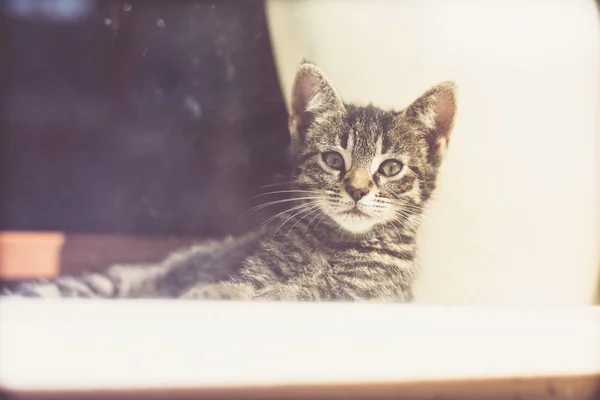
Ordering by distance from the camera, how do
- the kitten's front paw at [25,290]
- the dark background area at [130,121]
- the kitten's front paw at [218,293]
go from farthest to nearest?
the dark background area at [130,121] < the kitten's front paw at [25,290] < the kitten's front paw at [218,293]

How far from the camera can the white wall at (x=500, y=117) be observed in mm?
687

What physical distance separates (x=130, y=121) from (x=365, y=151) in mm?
507

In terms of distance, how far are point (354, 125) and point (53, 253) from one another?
2.06ft

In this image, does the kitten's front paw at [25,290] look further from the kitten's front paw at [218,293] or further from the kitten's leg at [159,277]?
the kitten's front paw at [218,293]

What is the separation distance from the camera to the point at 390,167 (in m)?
0.62

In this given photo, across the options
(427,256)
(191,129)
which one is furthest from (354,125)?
(191,129)

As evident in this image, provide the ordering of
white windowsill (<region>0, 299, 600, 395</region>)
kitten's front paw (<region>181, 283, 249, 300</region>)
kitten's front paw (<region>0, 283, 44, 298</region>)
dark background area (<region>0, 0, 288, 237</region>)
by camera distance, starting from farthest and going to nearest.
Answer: dark background area (<region>0, 0, 288, 237</region>), kitten's front paw (<region>0, 283, 44, 298</region>), kitten's front paw (<region>181, 283, 249, 300</region>), white windowsill (<region>0, 299, 600, 395</region>)

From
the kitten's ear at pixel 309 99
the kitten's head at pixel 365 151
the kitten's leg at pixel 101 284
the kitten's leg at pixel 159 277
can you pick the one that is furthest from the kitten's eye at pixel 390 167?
the kitten's leg at pixel 101 284

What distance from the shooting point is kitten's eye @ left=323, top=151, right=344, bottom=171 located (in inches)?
24.6

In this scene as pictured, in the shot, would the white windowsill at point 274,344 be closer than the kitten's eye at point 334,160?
Yes

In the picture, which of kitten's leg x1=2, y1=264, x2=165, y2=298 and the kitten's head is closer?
the kitten's head

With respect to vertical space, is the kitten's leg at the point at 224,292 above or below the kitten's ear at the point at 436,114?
below

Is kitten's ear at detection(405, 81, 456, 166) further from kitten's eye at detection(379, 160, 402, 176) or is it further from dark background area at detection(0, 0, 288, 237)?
dark background area at detection(0, 0, 288, 237)

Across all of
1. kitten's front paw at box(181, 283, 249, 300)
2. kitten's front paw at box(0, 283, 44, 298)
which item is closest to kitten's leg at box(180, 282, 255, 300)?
kitten's front paw at box(181, 283, 249, 300)
